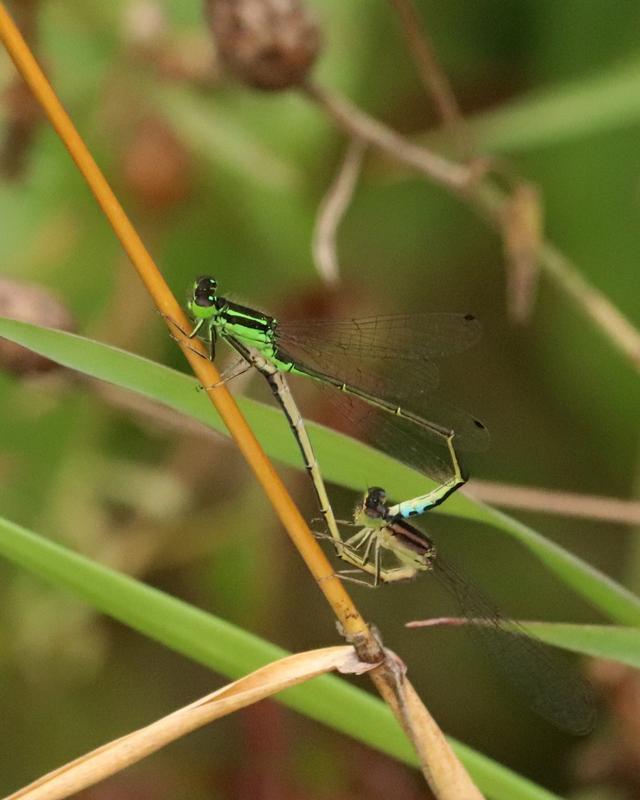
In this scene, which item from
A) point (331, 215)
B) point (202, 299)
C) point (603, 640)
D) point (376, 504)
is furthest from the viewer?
point (331, 215)

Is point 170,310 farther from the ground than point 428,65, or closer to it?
closer to it

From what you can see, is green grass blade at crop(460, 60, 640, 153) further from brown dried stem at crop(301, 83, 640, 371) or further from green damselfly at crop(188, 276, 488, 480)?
green damselfly at crop(188, 276, 488, 480)

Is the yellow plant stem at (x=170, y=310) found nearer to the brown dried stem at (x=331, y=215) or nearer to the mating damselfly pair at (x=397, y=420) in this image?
the mating damselfly pair at (x=397, y=420)

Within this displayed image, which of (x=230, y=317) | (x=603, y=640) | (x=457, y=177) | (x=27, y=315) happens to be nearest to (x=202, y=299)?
(x=230, y=317)

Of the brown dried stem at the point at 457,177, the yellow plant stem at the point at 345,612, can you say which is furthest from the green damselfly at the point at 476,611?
the brown dried stem at the point at 457,177

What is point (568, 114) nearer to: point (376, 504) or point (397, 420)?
point (397, 420)

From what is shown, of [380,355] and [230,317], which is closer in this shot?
[230,317]
